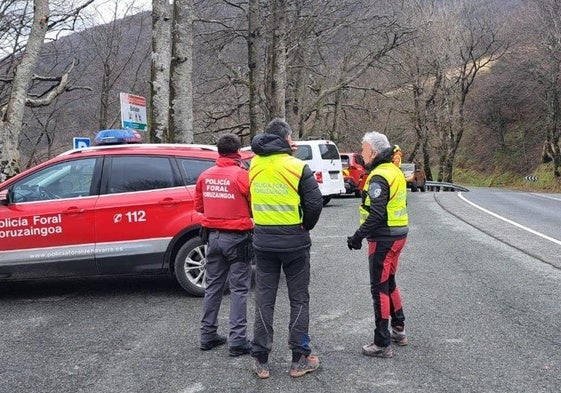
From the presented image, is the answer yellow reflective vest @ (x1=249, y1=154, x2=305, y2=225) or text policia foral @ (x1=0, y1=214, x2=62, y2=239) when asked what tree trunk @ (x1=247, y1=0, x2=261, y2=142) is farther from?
yellow reflective vest @ (x1=249, y1=154, x2=305, y2=225)

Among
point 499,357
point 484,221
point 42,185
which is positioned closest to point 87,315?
point 42,185

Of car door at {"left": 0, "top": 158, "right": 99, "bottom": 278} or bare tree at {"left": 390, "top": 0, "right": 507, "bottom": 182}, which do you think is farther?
bare tree at {"left": 390, "top": 0, "right": 507, "bottom": 182}

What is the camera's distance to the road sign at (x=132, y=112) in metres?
11.6

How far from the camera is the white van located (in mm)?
17109

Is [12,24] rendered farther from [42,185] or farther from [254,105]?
[42,185]

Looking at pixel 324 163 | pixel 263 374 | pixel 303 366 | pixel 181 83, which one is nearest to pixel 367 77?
pixel 324 163

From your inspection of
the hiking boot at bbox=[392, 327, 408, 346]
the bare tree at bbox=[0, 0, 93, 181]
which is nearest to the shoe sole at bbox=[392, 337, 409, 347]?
the hiking boot at bbox=[392, 327, 408, 346]

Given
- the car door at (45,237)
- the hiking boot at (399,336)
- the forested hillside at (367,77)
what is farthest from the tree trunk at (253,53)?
the hiking boot at (399,336)

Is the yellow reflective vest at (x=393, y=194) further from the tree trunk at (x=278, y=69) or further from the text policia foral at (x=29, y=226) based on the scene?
the tree trunk at (x=278, y=69)

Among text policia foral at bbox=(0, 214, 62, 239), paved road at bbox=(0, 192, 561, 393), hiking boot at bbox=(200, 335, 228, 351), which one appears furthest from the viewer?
text policia foral at bbox=(0, 214, 62, 239)

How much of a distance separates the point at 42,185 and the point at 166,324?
2.33 metres

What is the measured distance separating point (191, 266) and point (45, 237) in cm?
167

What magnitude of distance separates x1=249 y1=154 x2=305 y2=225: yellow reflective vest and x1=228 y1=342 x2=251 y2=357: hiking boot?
114 centimetres

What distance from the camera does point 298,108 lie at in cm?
2845
